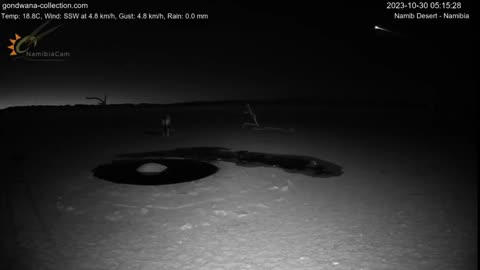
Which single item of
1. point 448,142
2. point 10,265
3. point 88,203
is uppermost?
point 448,142

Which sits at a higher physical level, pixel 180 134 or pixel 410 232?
pixel 180 134

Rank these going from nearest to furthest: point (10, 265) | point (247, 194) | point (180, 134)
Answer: point (10, 265)
point (247, 194)
point (180, 134)

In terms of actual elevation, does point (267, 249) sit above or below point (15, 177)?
below

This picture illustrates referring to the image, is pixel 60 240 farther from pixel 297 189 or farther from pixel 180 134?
pixel 180 134

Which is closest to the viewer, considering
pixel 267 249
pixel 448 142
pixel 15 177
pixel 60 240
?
pixel 267 249

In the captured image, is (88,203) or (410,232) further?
(88,203)

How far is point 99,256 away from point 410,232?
3.64 metres

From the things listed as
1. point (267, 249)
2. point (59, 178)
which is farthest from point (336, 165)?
point (59, 178)

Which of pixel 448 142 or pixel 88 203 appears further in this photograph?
pixel 448 142

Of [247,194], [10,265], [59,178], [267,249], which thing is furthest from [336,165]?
[10,265]

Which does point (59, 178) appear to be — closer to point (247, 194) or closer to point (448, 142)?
point (247, 194)

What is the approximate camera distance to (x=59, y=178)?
8117 mm

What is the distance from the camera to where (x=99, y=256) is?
4.01 metres

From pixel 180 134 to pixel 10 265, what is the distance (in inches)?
492
